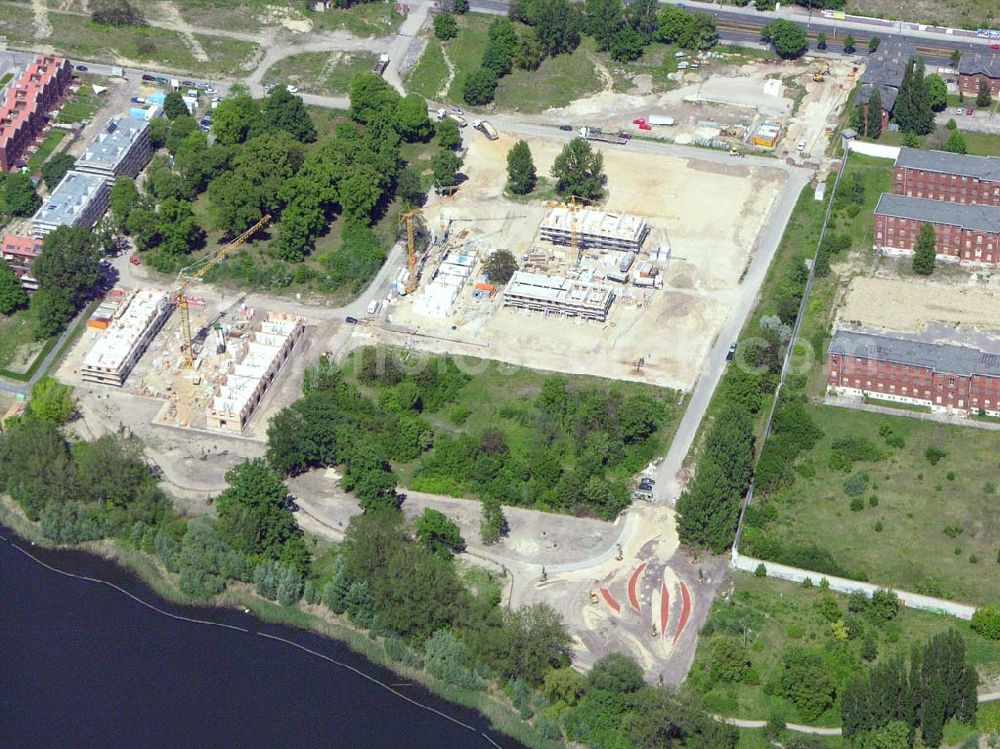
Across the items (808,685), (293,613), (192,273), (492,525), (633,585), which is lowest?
(293,613)

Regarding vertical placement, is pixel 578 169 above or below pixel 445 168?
above

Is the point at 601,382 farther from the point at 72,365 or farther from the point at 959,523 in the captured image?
the point at 72,365

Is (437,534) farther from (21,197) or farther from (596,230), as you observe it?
(21,197)

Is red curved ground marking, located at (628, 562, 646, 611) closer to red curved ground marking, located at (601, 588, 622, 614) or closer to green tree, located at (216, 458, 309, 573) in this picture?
red curved ground marking, located at (601, 588, 622, 614)

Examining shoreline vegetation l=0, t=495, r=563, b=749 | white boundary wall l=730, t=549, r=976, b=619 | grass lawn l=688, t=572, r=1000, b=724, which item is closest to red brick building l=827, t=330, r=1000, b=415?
white boundary wall l=730, t=549, r=976, b=619

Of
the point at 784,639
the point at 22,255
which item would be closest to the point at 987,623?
the point at 784,639

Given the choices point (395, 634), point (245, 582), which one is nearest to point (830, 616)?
point (395, 634)

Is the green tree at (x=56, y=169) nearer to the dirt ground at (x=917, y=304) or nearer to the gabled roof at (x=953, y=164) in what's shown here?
the dirt ground at (x=917, y=304)

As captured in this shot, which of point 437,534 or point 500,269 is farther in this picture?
point 500,269
